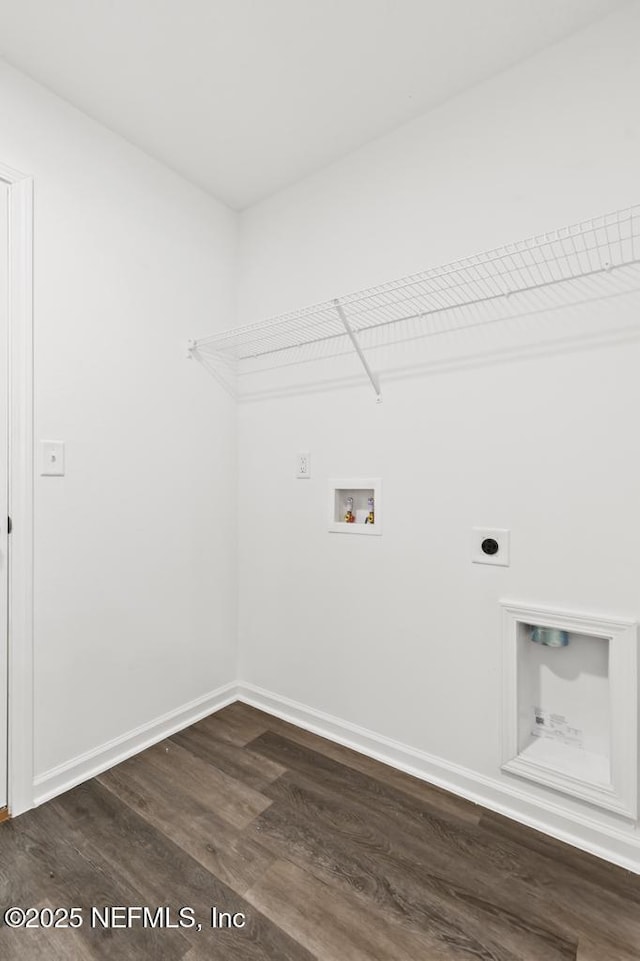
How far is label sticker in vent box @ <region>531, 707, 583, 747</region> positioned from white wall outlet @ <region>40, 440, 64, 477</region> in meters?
1.88

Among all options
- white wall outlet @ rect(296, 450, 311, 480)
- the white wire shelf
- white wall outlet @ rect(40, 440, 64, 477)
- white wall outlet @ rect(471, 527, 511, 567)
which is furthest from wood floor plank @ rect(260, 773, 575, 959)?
the white wire shelf

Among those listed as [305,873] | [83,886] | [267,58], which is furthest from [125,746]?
[267,58]

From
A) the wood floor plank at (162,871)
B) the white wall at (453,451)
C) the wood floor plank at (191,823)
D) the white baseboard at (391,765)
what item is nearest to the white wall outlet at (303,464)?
the white wall at (453,451)

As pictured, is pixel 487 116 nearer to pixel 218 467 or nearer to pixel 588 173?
pixel 588 173

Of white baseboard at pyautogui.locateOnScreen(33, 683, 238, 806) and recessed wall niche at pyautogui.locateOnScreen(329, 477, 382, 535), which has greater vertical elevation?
recessed wall niche at pyautogui.locateOnScreen(329, 477, 382, 535)

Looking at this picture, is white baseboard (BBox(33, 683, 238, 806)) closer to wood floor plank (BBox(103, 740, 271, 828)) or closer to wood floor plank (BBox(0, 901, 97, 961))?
wood floor plank (BBox(103, 740, 271, 828))

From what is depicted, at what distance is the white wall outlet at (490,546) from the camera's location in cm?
162

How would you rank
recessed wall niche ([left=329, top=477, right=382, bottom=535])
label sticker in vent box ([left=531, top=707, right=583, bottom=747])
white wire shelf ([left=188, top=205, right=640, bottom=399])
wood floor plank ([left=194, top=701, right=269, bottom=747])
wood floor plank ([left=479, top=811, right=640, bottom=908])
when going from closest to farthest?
wood floor plank ([left=479, top=811, right=640, bottom=908]) < white wire shelf ([left=188, top=205, right=640, bottom=399]) < label sticker in vent box ([left=531, top=707, right=583, bottom=747]) < recessed wall niche ([left=329, top=477, right=382, bottom=535]) < wood floor plank ([left=194, top=701, right=269, bottom=747])

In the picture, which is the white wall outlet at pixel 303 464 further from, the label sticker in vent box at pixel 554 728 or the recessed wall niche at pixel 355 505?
the label sticker in vent box at pixel 554 728

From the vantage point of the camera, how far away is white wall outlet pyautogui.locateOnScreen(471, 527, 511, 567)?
1618 millimetres

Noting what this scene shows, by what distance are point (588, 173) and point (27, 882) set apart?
265 centimetres

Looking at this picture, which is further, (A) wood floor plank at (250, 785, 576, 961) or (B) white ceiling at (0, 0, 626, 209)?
(B) white ceiling at (0, 0, 626, 209)

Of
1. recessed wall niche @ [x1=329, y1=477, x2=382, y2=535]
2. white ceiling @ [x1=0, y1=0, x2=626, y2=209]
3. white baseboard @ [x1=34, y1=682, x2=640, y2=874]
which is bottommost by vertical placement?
white baseboard @ [x1=34, y1=682, x2=640, y2=874]

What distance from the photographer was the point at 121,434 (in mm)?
1918
